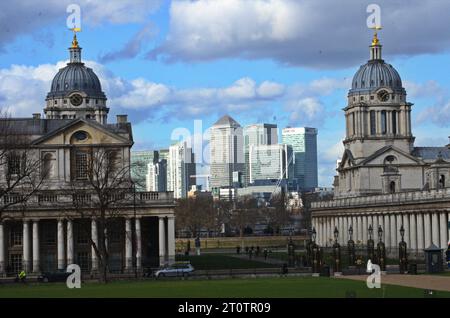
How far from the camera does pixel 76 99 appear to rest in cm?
16250

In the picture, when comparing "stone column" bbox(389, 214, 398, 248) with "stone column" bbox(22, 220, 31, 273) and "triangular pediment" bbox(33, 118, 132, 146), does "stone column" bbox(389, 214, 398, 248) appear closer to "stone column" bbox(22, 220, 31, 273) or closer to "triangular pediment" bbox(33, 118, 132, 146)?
"triangular pediment" bbox(33, 118, 132, 146)

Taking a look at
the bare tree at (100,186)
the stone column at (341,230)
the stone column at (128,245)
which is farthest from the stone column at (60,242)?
the stone column at (341,230)

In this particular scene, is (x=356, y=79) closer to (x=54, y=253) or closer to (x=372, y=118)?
(x=372, y=118)

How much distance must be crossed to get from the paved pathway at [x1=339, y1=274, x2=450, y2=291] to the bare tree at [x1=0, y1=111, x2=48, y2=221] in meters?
28.1

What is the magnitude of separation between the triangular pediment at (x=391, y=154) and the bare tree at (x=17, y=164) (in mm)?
72364

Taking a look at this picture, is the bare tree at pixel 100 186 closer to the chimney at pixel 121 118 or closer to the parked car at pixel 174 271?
the parked car at pixel 174 271

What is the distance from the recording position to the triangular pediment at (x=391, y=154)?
7047 inches

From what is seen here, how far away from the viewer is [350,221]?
176m

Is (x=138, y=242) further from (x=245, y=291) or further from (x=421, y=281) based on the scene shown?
(x=245, y=291)

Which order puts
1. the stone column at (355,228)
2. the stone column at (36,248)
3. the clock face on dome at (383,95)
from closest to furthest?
the stone column at (36,248) → the stone column at (355,228) → the clock face on dome at (383,95)

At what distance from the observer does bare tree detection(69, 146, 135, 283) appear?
319 ft

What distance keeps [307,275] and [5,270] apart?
3099cm

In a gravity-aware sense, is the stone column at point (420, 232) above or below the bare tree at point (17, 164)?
below
